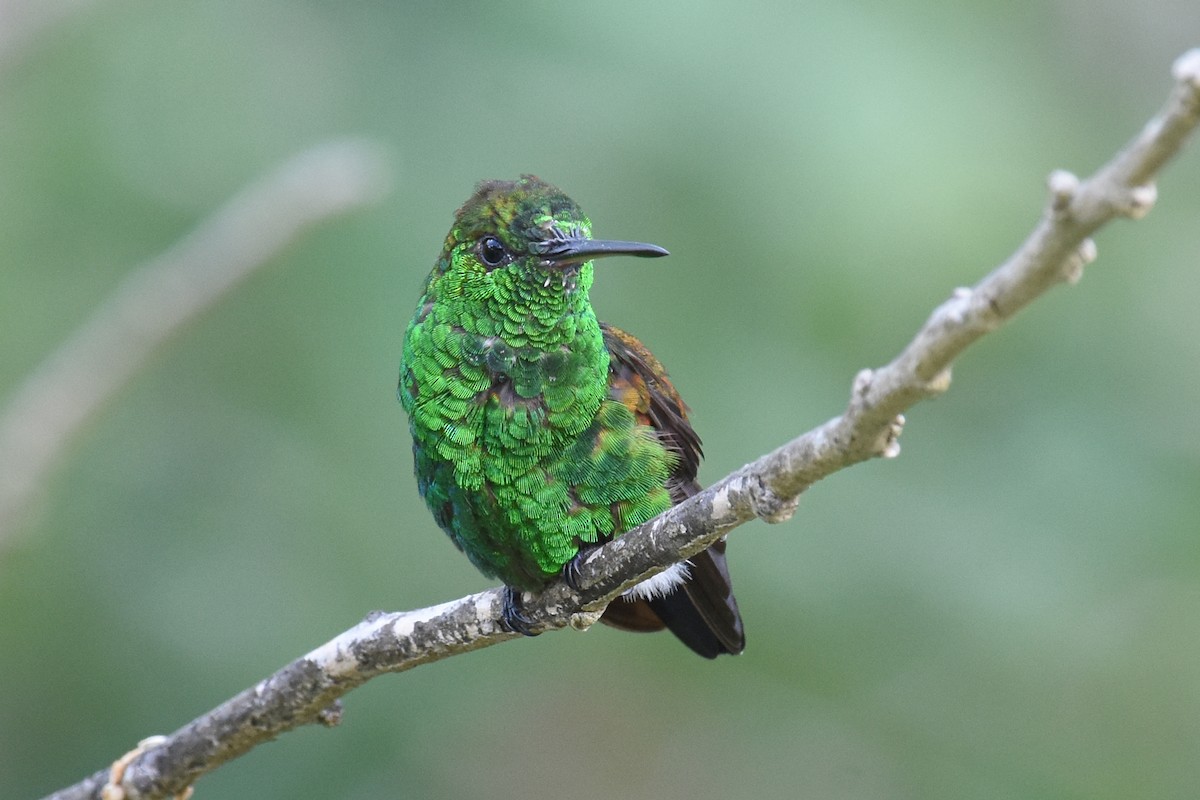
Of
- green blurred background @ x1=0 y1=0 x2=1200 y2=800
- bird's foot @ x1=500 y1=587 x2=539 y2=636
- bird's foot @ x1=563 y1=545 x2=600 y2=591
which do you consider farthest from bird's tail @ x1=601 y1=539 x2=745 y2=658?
green blurred background @ x1=0 y1=0 x2=1200 y2=800

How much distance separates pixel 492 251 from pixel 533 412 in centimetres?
48

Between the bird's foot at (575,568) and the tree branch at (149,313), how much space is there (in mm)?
1416

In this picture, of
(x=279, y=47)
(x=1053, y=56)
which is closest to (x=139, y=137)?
(x=279, y=47)

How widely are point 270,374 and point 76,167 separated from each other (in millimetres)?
1234

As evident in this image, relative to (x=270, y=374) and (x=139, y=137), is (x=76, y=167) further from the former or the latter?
(x=270, y=374)

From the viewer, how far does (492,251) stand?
3244 mm

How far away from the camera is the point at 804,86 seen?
552cm

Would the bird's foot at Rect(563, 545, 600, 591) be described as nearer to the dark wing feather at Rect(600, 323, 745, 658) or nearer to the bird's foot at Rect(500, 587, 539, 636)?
the bird's foot at Rect(500, 587, 539, 636)

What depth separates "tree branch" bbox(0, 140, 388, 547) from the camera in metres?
3.64

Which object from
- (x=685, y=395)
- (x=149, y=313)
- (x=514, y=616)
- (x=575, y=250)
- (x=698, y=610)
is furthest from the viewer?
(x=685, y=395)

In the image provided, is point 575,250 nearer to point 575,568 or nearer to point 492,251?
point 492,251

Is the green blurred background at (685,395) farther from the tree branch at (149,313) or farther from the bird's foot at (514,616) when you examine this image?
the bird's foot at (514,616)

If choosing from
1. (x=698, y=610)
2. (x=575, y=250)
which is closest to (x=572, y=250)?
(x=575, y=250)

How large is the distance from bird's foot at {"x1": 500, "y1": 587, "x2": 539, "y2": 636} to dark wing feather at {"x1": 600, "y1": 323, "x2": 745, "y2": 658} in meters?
0.46
